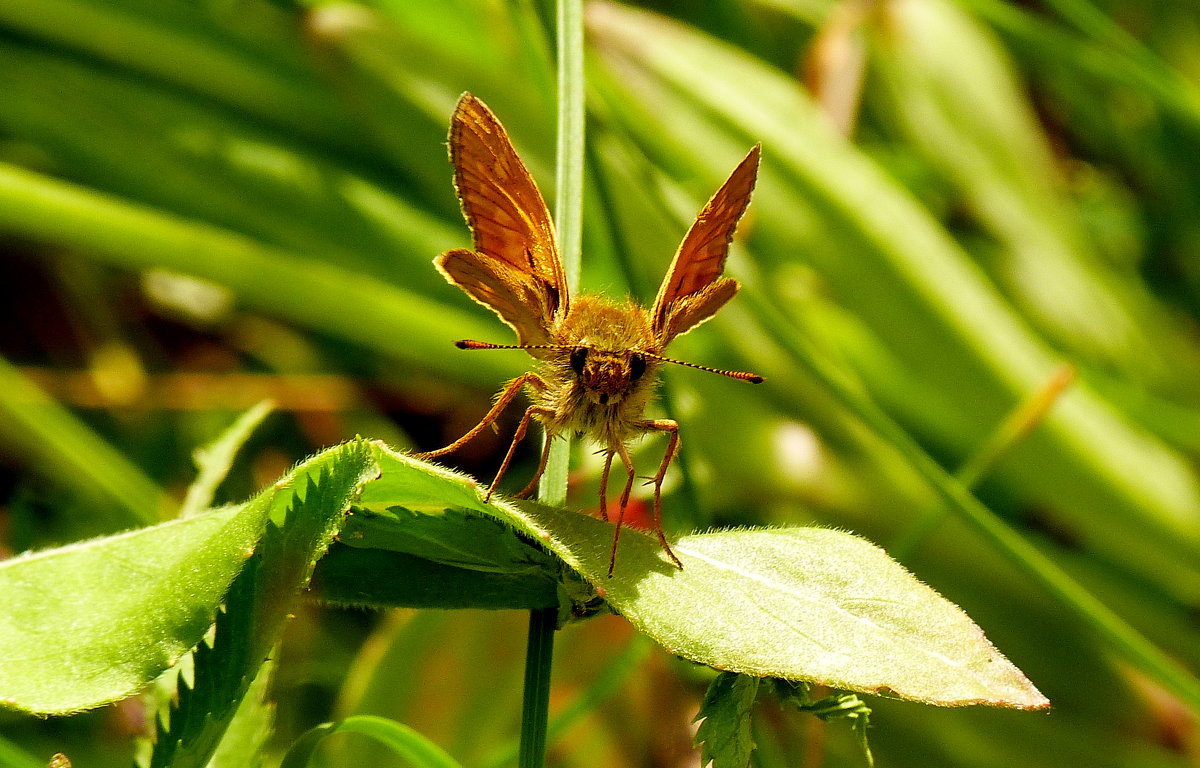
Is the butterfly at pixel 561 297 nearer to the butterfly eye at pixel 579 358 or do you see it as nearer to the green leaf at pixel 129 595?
the butterfly eye at pixel 579 358

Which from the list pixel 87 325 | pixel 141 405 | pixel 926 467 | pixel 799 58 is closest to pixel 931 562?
pixel 926 467

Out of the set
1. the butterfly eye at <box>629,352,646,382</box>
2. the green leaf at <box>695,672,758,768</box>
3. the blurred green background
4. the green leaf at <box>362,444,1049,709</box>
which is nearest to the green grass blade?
the blurred green background

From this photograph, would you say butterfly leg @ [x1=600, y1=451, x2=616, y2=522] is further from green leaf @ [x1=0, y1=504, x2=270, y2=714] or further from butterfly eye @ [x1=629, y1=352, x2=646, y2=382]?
green leaf @ [x1=0, y1=504, x2=270, y2=714]

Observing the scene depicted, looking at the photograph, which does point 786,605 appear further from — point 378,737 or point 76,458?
point 76,458

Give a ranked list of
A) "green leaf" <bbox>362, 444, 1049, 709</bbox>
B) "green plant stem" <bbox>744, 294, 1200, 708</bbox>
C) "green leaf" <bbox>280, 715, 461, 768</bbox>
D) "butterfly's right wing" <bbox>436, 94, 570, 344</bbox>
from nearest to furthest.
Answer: "green leaf" <bbox>362, 444, 1049, 709</bbox>, "green leaf" <bbox>280, 715, 461, 768</bbox>, "butterfly's right wing" <bbox>436, 94, 570, 344</bbox>, "green plant stem" <bbox>744, 294, 1200, 708</bbox>

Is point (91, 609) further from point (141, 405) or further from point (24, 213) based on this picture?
point (141, 405)

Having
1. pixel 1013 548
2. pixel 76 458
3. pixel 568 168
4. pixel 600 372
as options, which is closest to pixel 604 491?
pixel 600 372
